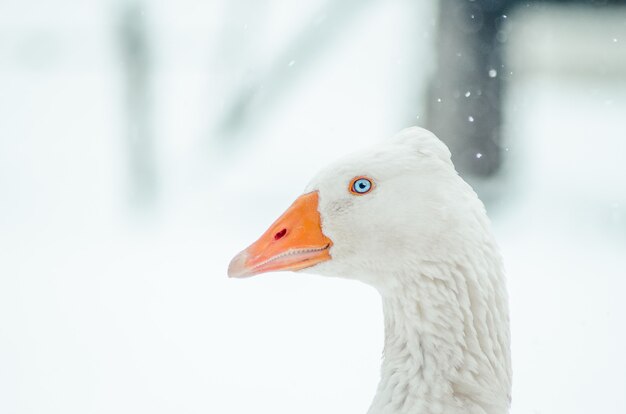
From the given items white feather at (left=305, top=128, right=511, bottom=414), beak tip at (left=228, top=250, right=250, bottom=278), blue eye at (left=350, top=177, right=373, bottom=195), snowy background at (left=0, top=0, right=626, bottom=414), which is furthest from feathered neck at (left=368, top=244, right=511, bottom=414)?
snowy background at (left=0, top=0, right=626, bottom=414)

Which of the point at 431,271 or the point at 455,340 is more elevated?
the point at 431,271

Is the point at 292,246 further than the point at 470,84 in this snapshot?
No

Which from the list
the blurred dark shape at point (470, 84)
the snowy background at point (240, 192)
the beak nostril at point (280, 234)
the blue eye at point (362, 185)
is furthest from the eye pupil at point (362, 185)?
the blurred dark shape at point (470, 84)

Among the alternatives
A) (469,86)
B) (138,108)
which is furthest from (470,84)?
(138,108)

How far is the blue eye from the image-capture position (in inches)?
60.6

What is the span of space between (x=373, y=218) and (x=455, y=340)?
0.26m

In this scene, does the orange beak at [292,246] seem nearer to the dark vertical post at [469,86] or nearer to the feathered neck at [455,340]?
the feathered neck at [455,340]

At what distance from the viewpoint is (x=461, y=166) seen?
4406 mm

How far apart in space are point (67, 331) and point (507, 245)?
1.80 metres

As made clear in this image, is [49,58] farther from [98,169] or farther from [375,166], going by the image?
[375,166]

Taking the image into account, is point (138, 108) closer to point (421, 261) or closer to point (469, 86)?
point (469, 86)

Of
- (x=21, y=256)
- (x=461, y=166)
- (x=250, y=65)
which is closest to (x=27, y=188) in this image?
(x=21, y=256)

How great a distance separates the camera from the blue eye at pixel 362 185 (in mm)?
1538

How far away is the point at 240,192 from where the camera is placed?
4402 millimetres
